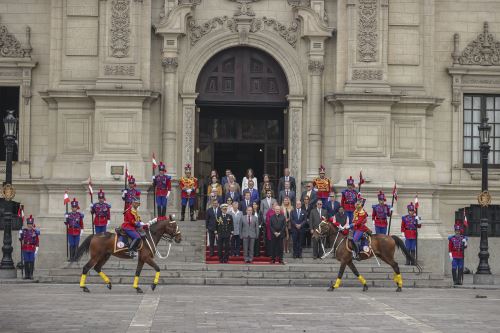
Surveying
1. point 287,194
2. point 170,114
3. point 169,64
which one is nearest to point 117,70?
point 169,64

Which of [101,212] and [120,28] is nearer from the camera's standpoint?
[101,212]

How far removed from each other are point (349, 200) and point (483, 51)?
936 centimetres

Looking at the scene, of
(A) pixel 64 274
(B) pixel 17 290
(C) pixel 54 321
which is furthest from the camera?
(A) pixel 64 274

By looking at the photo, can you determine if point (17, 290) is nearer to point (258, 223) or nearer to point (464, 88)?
point (258, 223)

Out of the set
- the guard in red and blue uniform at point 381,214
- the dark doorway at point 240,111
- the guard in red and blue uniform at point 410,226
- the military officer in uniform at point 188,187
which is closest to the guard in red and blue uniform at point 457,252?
the guard in red and blue uniform at point 410,226

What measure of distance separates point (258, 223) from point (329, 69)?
27.2 ft

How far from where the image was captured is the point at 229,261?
37938 millimetres

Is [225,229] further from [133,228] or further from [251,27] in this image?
[251,27]

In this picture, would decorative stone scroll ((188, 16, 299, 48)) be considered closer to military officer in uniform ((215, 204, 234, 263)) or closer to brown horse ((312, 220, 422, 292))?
military officer in uniform ((215, 204, 234, 263))

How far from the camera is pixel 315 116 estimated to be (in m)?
43.2

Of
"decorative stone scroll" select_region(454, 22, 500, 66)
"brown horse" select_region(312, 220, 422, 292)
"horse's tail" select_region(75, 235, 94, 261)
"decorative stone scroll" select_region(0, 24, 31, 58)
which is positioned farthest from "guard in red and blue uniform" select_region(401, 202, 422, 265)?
"decorative stone scroll" select_region(0, 24, 31, 58)

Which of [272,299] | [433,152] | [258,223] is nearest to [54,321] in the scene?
[272,299]

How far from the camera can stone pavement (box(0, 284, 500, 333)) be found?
75.5 ft

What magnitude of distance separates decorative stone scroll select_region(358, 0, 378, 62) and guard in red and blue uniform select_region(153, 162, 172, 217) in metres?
8.80
